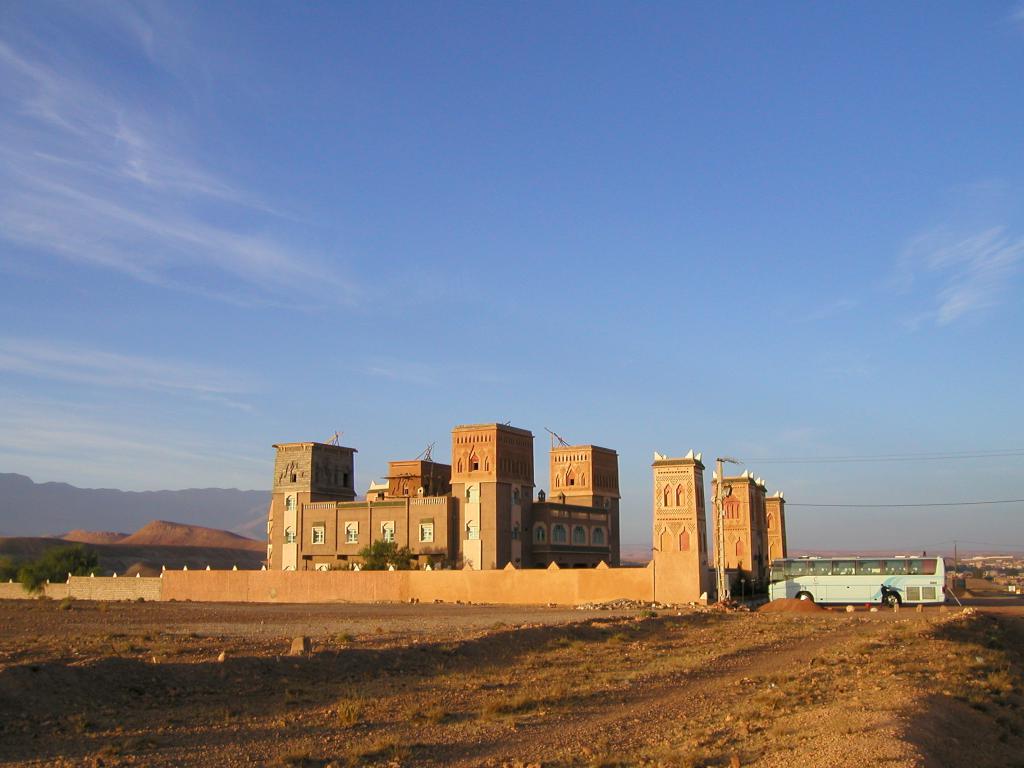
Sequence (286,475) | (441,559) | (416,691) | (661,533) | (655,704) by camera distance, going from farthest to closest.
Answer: (286,475) → (441,559) → (661,533) → (416,691) → (655,704)

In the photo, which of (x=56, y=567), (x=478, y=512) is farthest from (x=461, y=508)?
(x=56, y=567)

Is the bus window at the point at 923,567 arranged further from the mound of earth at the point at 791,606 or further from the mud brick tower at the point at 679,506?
the mud brick tower at the point at 679,506

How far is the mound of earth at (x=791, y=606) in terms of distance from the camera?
39156 mm

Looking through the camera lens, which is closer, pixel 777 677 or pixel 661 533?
pixel 777 677

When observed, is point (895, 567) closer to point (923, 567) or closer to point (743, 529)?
point (923, 567)

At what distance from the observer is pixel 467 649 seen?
2167 cm

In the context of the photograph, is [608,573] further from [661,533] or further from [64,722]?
[64,722]

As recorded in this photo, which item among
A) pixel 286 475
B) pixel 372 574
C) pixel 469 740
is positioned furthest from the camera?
pixel 286 475

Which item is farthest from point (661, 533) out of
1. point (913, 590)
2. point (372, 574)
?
point (372, 574)

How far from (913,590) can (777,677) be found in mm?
27929

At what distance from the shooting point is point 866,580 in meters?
43.0

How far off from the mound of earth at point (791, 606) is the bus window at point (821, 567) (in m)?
2.97

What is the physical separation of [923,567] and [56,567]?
198 feet

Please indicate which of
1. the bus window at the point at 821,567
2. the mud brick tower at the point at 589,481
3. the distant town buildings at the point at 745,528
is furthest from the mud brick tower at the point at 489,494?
the bus window at the point at 821,567
